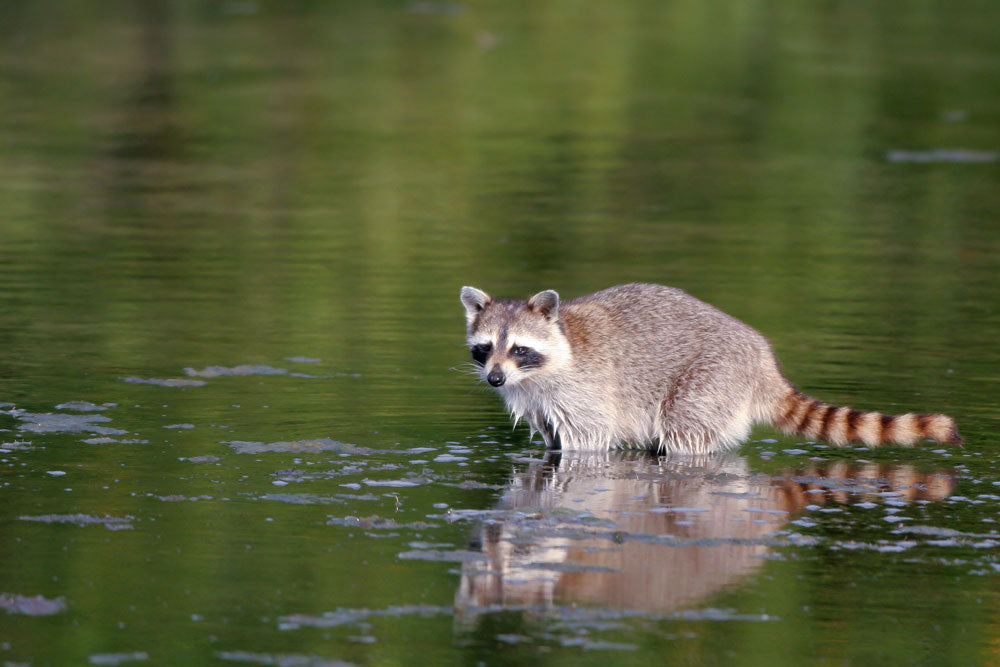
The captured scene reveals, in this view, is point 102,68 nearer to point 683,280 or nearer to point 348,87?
point 348,87

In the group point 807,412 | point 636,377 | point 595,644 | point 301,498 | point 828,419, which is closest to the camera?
point 595,644

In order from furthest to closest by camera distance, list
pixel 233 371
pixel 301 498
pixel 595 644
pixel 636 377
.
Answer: pixel 233 371
pixel 636 377
pixel 301 498
pixel 595 644

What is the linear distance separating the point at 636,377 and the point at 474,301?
851 mm

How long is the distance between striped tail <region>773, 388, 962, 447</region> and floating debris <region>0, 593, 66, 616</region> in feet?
12.2

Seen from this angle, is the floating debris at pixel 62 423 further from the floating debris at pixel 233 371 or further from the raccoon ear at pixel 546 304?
the raccoon ear at pixel 546 304

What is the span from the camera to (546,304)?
334 inches

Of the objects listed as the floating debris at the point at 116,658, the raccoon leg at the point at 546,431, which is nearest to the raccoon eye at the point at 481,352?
the raccoon leg at the point at 546,431

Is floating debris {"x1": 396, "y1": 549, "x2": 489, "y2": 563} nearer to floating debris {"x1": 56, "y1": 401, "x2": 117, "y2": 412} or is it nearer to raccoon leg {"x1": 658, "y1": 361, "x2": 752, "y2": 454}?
raccoon leg {"x1": 658, "y1": 361, "x2": 752, "y2": 454}

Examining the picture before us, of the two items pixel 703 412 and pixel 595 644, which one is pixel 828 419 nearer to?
pixel 703 412

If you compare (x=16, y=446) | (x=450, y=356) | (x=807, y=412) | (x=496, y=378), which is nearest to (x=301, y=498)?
(x=496, y=378)

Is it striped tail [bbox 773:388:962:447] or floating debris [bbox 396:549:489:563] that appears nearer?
floating debris [bbox 396:549:489:563]

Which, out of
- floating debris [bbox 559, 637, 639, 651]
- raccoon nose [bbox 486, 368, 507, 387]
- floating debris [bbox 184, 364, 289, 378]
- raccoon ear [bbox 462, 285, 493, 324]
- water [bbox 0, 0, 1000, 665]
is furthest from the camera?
floating debris [bbox 184, 364, 289, 378]

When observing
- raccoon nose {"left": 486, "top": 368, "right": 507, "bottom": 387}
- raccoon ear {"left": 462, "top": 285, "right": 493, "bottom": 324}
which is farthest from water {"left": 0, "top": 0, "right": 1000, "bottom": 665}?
raccoon ear {"left": 462, "top": 285, "right": 493, "bottom": 324}

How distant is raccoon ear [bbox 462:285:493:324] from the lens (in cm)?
857
